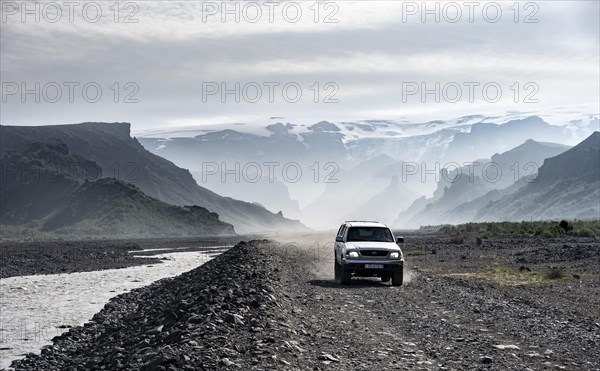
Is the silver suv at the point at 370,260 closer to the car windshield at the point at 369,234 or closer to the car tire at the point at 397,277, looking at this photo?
the car tire at the point at 397,277

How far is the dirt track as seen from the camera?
12.9 m

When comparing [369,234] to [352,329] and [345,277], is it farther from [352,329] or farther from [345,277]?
[352,329]

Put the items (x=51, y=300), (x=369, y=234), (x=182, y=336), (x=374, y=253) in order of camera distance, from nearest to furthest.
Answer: (x=182, y=336) → (x=374, y=253) → (x=369, y=234) → (x=51, y=300)

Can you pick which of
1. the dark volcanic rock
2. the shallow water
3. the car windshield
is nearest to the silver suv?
the car windshield

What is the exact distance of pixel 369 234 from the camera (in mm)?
28625

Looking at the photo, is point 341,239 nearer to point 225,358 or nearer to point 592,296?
point 592,296

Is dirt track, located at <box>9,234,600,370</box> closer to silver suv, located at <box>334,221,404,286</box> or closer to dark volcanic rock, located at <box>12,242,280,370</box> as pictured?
dark volcanic rock, located at <box>12,242,280,370</box>

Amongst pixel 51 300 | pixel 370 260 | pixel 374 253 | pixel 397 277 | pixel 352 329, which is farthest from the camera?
pixel 51 300

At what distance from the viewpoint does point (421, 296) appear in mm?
23672

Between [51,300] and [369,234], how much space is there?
14.9 m

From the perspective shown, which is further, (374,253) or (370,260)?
(374,253)

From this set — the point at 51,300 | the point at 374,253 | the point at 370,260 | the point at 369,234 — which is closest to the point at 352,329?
the point at 370,260

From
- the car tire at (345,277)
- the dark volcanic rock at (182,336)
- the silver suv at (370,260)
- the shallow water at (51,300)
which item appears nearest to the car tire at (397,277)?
the silver suv at (370,260)

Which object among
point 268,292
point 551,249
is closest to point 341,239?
point 268,292
